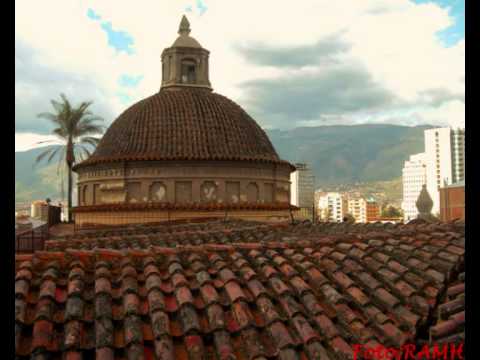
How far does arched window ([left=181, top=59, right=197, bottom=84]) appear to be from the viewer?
2872cm

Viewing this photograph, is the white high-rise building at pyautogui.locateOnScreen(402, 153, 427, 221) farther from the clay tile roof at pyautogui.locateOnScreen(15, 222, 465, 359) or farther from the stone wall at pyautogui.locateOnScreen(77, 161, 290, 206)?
the clay tile roof at pyautogui.locateOnScreen(15, 222, 465, 359)

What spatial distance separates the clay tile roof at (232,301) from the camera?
477 centimetres

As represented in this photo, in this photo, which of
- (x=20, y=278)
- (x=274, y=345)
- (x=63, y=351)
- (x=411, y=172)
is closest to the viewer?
(x=63, y=351)

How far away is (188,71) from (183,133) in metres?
6.85

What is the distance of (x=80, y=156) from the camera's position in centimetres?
3991

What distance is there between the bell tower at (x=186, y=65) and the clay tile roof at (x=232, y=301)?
73.4 feet

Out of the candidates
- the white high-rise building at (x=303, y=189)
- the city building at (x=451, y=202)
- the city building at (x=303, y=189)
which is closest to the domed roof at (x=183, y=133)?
the city building at (x=451, y=202)

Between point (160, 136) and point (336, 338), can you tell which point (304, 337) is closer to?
point (336, 338)

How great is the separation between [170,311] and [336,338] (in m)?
1.97

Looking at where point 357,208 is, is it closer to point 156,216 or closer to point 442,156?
point 442,156

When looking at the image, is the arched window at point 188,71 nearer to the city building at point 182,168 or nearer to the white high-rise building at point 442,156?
the city building at point 182,168

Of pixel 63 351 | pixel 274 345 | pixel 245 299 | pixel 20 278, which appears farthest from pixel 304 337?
pixel 20 278

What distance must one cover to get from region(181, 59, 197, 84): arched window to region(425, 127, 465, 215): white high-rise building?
310 feet

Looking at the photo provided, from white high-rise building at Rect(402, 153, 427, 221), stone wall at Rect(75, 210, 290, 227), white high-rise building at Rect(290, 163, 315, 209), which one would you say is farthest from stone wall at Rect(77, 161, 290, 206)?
white high-rise building at Rect(402, 153, 427, 221)
